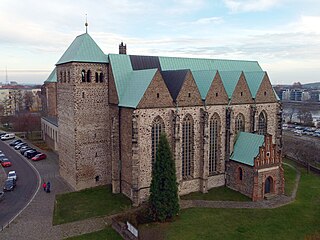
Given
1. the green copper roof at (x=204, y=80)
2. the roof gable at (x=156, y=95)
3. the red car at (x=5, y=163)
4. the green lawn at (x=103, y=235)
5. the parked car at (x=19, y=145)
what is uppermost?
the green copper roof at (x=204, y=80)

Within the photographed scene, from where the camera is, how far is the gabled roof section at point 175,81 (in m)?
34.6

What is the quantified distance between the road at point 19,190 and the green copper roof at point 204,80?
22.8 metres

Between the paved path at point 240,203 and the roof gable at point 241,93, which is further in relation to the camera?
the roof gable at point 241,93

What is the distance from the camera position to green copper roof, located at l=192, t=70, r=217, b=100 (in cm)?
3694

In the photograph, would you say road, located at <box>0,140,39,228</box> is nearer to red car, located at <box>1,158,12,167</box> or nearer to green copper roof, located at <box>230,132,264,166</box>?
red car, located at <box>1,158,12,167</box>

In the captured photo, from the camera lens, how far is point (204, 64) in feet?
145

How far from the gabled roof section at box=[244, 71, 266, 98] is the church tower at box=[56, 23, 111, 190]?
1865cm

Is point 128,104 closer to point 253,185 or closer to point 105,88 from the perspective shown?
point 105,88

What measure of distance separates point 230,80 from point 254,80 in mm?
4014

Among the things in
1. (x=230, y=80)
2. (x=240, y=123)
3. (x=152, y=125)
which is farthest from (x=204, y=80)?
(x=152, y=125)

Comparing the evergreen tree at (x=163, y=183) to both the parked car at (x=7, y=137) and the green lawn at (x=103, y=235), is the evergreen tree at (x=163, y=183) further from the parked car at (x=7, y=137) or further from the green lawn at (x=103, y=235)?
the parked car at (x=7, y=137)

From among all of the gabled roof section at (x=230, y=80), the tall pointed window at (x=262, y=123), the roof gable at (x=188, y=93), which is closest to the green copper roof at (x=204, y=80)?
the roof gable at (x=188, y=93)

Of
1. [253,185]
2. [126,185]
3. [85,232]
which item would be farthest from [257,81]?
[85,232]

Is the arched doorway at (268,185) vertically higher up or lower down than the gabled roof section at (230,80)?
lower down
